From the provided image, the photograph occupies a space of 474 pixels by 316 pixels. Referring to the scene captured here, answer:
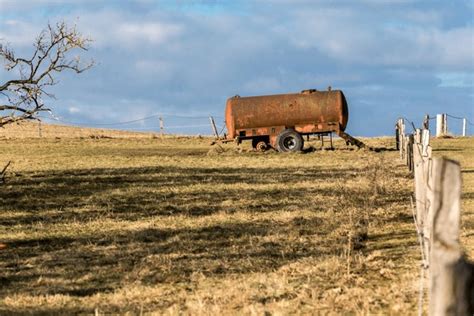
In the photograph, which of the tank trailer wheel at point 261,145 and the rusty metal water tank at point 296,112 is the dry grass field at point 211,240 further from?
the tank trailer wheel at point 261,145

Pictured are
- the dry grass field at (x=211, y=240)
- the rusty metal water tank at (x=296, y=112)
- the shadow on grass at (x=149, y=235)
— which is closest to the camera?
the dry grass field at (x=211, y=240)

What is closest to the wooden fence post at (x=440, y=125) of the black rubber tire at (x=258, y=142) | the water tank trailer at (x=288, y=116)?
the water tank trailer at (x=288, y=116)

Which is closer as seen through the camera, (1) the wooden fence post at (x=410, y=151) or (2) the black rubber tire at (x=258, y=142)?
(1) the wooden fence post at (x=410, y=151)

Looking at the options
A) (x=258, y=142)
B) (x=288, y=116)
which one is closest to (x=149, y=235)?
(x=288, y=116)

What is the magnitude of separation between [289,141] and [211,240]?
22.5 m

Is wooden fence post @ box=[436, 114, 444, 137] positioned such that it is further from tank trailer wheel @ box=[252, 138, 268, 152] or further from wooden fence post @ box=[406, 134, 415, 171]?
wooden fence post @ box=[406, 134, 415, 171]

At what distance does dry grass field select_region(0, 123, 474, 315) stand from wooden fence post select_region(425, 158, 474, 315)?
2599 millimetres

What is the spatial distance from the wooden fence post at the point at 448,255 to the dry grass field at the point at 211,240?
8.53 feet

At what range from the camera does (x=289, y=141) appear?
3459cm

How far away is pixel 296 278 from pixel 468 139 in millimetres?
37425

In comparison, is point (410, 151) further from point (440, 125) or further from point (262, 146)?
point (440, 125)

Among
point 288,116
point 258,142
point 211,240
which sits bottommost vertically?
point 211,240

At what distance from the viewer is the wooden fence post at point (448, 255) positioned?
189 inches

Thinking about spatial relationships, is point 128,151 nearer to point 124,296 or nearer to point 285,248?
point 285,248
